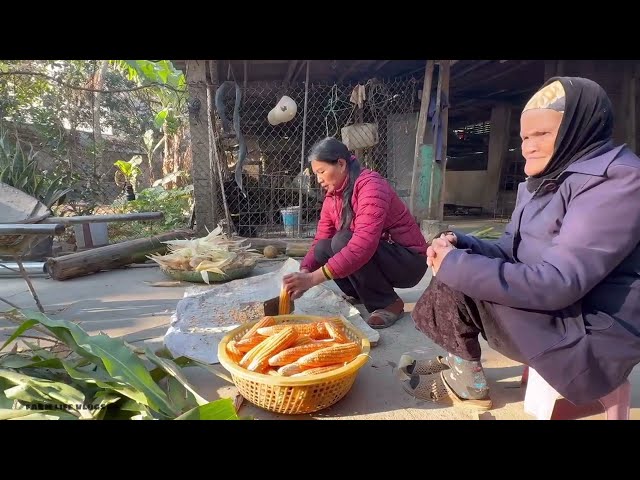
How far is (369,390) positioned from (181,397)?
88 cm

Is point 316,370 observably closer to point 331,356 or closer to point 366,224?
point 331,356

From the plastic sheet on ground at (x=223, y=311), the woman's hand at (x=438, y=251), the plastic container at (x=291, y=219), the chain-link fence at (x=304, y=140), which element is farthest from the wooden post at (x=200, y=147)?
the woman's hand at (x=438, y=251)

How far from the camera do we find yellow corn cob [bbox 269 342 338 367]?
1640 millimetres

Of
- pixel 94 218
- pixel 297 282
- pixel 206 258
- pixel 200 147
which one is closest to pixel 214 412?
pixel 297 282

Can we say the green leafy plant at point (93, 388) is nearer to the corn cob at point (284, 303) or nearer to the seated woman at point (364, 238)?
the corn cob at point (284, 303)

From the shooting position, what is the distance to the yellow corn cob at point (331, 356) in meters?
1.62

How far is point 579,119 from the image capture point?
1.33 metres

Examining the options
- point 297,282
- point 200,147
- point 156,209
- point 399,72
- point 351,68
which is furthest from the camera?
point 156,209

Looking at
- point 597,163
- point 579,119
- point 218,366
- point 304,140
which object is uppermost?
point 304,140

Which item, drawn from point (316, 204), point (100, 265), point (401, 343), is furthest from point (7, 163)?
point (401, 343)

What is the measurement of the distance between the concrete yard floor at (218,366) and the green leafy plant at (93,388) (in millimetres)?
384

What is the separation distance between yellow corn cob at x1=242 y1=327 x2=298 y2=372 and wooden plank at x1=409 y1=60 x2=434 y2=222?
4485 millimetres

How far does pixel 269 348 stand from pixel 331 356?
0.27 metres

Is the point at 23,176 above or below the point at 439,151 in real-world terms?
below
